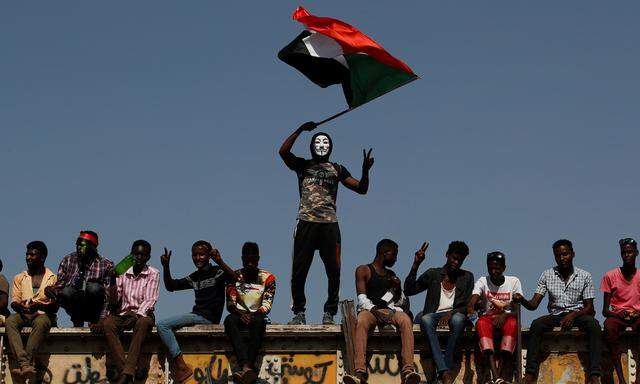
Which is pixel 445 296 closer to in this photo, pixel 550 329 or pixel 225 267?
pixel 550 329

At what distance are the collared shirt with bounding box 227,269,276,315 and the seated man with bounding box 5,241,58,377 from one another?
277cm

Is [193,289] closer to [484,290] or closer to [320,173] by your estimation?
[320,173]

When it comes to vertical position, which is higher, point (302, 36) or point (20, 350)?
point (302, 36)

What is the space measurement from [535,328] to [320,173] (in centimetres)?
403

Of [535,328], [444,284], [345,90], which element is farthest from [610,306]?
[345,90]

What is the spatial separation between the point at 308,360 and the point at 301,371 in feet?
0.64

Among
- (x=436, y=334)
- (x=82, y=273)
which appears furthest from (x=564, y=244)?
(x=82, y=273)

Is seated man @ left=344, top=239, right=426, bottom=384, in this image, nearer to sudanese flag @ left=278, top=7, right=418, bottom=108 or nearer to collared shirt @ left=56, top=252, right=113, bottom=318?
sudanese flag @ left=278, top=7, right=418, bottom=108

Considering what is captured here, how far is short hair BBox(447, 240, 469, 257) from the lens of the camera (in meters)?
19.4

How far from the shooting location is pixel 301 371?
63.9 ft

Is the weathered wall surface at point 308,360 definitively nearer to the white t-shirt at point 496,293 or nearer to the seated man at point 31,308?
the seated man at point 31,308

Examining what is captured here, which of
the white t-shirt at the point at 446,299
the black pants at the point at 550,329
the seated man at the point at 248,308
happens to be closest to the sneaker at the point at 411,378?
the white t-shirt at the point at 446,299

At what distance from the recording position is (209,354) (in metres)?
19.5

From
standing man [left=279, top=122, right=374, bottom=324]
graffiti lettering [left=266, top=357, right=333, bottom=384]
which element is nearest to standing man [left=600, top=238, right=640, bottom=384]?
standing man [left=279, top=122, right=374, bottom=324]
